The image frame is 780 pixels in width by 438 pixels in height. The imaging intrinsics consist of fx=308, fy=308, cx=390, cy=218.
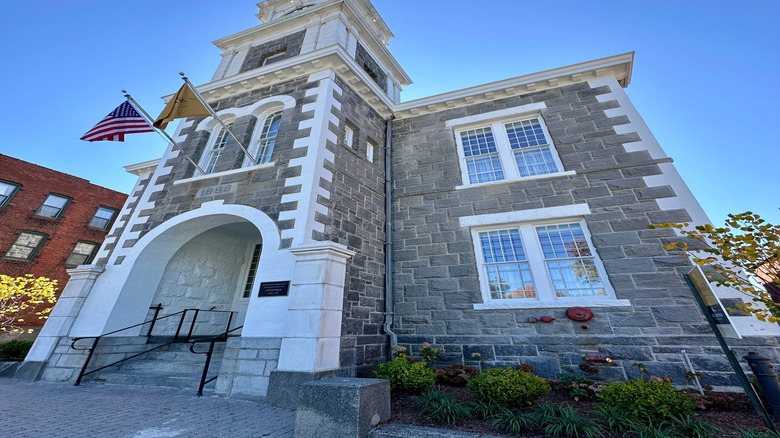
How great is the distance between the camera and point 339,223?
6.73 meters

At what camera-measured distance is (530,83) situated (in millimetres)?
8812

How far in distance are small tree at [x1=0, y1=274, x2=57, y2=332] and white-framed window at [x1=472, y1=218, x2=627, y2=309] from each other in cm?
1825

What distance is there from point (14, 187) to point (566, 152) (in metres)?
26.8

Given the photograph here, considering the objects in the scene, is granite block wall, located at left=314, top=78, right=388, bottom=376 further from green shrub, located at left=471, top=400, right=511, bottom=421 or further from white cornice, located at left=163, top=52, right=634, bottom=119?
green shrub, located at left=471, top=400, right=511, bottom=421

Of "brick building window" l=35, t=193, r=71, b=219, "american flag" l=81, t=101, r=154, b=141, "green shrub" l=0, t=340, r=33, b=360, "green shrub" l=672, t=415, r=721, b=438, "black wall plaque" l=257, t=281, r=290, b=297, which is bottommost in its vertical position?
"green shrub" l=672, t=415, r=721, b=438

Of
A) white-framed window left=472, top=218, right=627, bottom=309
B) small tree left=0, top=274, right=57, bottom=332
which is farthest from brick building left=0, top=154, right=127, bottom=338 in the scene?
white-framed window left=472, top=218, right=627, bottom=309

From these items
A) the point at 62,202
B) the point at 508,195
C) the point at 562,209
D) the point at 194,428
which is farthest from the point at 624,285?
the point at 62,202

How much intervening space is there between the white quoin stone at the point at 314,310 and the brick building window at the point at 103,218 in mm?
21272

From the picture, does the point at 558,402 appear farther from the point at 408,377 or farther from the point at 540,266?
the point at 540,266

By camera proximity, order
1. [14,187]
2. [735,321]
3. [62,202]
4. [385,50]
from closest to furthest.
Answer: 1. [735,321]
2. [385,50]
3. [14,187]
4. [62,202]

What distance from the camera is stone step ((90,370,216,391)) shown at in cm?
578

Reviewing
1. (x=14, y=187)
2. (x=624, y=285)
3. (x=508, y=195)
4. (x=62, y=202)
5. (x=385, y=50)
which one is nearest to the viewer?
(x=624, y=285)

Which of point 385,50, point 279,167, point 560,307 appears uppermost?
point 385,50

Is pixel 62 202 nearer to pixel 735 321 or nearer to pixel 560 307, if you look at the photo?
pixel 560 307
